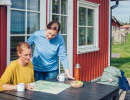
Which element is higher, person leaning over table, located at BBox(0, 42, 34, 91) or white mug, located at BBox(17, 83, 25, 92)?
person leaning over table, located at BBox(0, 42, 34, 91)

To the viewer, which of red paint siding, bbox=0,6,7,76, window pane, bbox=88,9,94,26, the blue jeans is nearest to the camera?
the blue jeans

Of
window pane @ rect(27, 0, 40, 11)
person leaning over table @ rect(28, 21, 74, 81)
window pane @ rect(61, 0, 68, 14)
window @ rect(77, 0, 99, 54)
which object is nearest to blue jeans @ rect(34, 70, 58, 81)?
person leaning over table @ rect(28, 21, 74, 81)

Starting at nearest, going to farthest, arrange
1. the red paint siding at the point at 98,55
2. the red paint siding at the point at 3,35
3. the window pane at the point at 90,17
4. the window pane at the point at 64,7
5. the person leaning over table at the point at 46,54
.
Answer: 1. the person leaning over table at the point at 46,54
2. the red paint siding at the point at 3,35
3. the window pane at the point at 64,7
4. the red paint siding at the point at 98,55
5. the window pane at the point at 90,17

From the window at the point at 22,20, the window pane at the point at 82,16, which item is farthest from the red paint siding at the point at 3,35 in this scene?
the window pane at the point at 82,16

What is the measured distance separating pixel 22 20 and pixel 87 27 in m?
3.09

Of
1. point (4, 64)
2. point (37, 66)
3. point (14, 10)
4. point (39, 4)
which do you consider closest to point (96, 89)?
point (37, 66)

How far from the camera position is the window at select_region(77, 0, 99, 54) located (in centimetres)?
683

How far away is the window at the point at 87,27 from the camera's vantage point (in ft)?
22.4

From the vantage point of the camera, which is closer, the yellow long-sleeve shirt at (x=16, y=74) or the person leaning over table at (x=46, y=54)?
the yellow long-sleeve shirt at (x=16, y=74)

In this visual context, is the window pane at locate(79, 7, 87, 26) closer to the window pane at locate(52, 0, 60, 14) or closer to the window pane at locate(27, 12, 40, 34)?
the window pane at locate(52, 0, 60, 14)

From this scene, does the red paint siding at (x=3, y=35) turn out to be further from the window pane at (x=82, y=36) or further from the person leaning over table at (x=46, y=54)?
the window pane at (x=82, y=36)

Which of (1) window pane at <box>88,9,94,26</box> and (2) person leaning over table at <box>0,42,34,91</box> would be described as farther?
(1) window pane at <box>88,9,94,26</box>

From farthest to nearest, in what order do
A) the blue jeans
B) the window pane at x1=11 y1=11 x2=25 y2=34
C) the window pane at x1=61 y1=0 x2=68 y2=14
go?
the window pane at x1=61 y1=0 x2=68 y2=14 < the window pane at x1=11 y1=11 x2=25 y2=34 < the blue jeans

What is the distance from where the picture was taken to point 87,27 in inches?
289
